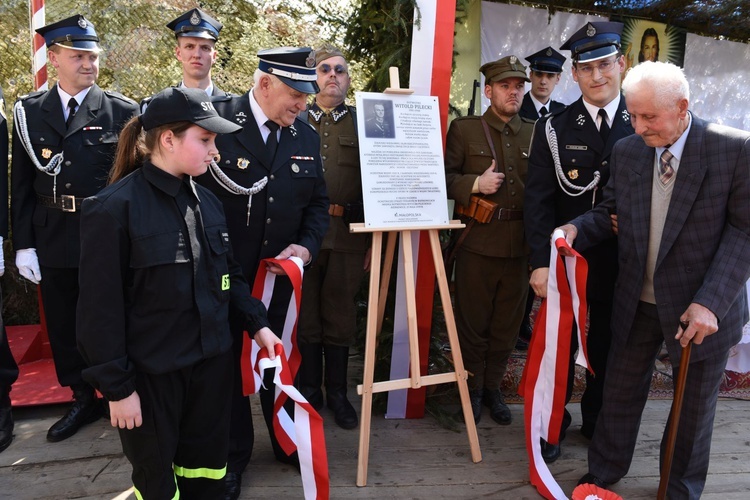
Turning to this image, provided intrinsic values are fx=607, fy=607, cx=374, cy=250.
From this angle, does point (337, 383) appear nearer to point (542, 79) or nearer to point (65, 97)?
point (65, 97)

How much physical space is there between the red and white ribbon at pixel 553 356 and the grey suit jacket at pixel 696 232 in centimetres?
22

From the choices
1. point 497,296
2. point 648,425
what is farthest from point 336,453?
point 648,425

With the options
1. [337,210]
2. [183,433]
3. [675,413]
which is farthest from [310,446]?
[675,413]

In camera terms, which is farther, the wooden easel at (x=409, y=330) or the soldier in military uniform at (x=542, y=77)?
the soldier in military uniform at (x=542, y=77)

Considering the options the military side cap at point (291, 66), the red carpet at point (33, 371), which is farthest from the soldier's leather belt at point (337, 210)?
the red carpet at point (33, 371)

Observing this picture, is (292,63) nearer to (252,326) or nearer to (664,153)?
(252,326)

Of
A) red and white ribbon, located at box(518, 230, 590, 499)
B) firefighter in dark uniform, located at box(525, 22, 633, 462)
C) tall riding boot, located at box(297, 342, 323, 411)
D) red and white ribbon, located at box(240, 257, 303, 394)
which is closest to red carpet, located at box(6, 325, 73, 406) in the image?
tall riding boot, located at box(297, 342, 323, 411)

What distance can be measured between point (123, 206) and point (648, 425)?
3.26 m

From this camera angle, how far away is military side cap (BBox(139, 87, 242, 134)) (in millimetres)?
1907

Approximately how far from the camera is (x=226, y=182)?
259cm

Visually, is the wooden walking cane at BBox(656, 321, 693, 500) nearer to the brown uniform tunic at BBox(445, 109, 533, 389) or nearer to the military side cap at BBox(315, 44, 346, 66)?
the brown uniform tunic at BBox(445, 109, 533, 389)

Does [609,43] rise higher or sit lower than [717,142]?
higher

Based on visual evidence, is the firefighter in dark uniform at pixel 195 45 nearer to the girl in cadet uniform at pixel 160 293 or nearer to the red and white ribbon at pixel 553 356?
the girl in cadet uniform at pixel 160 293

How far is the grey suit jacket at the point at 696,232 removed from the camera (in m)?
2.41
